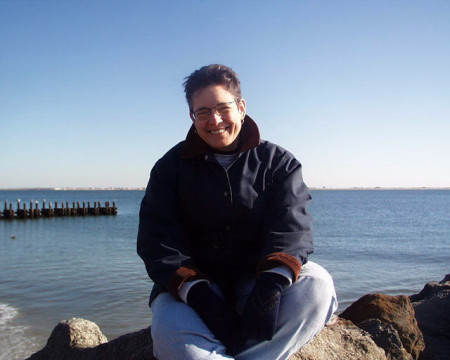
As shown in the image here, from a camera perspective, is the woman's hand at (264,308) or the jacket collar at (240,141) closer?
the woman's hand at (264,308)

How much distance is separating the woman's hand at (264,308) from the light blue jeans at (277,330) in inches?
2.5

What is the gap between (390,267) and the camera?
48.3 feet

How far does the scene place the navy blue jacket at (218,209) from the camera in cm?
284

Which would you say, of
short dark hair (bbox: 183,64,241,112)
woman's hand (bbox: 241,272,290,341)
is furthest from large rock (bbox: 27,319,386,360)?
short dark hair (bbox: 183,64,241,112)

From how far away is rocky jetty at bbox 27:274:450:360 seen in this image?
10.4ft

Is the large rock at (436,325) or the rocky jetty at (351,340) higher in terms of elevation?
the rocky jetty at (351,340)

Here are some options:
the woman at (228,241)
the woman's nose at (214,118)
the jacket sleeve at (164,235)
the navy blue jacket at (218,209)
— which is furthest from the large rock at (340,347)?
the woman's nose at (214,118)

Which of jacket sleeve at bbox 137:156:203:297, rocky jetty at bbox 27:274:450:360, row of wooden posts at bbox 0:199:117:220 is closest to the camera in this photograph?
jacket sleeve at bbox 137:156:203:297

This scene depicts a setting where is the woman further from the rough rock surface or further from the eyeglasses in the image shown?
the rough rock surface

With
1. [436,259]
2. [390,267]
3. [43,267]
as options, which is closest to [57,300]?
[43,267]

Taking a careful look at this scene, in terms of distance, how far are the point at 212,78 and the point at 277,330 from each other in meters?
1.53

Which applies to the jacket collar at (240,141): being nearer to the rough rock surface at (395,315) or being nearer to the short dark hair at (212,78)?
the short dark hair at (212,78)

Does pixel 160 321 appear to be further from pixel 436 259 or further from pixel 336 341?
pixel 436 259

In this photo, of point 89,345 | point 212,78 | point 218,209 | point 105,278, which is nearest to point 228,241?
point 218,209
